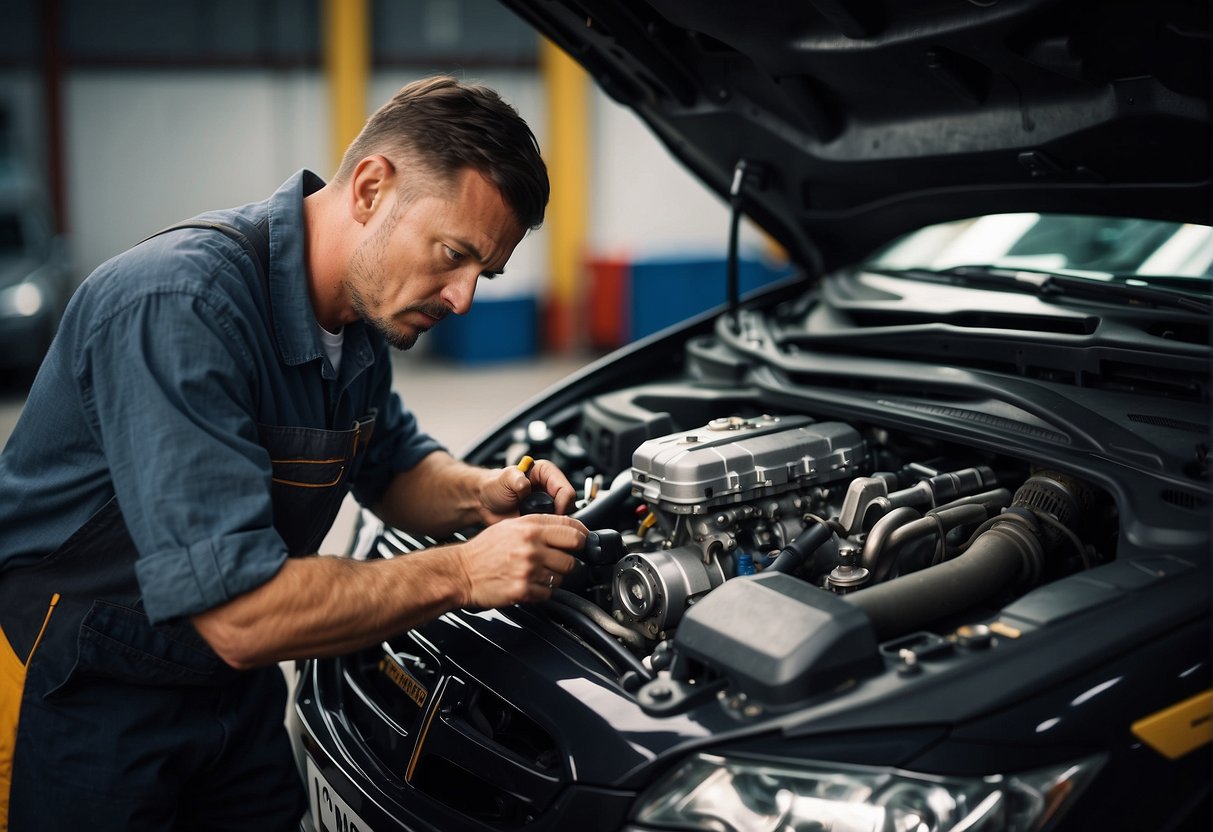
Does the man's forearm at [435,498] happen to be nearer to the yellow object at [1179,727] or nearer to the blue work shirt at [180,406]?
the blue work shirt at [180,406]

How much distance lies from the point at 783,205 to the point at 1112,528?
116 cm

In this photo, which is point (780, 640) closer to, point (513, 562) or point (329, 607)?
point (513, 562)

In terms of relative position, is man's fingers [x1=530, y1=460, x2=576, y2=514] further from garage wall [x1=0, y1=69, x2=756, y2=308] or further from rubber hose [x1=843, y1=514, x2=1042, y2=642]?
garage wall [x1=0, y1=69, x2=756, y2=308]

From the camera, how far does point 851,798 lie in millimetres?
1227

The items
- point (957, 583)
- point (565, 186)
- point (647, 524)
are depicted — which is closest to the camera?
point (957, 583)

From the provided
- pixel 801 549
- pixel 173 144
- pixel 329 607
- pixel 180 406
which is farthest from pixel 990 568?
pixel 173 144

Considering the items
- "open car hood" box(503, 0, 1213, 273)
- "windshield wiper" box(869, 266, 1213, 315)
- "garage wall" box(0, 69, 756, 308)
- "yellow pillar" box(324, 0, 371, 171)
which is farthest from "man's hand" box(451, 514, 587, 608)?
"yellow pillar" box(324, 0, 371, 171)

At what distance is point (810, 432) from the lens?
192 centimetres

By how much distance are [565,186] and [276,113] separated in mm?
2568

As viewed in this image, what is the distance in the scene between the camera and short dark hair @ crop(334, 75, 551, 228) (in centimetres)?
161

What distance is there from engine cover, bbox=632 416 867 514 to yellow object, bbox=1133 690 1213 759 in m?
0.68

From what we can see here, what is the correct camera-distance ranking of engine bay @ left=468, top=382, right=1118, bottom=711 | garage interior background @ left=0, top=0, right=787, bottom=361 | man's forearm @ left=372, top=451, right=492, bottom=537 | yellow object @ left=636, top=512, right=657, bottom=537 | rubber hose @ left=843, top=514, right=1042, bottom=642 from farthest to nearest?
1. garage interior background @ left=0, top=0, right=787, bottom=361
2. man's forearm @ left=372, top=451, right=492, bottom=537
3. yellow object @ left=636, top=512, right=657, bottom=537
4. rubber hose @ left=843, top=514, right=1042, bottom=642
5. engine bay @ left=468, top=382, right=1118, bottom=711

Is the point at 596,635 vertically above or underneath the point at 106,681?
above

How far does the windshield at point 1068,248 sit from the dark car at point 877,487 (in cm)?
1
